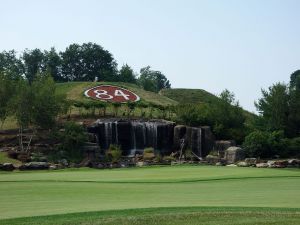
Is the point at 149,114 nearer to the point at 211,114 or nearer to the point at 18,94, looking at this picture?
the point at 211,114

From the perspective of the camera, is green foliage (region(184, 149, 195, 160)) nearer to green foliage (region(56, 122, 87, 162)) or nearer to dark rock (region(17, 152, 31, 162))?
green foliage (region(56, 122, 87, 162))

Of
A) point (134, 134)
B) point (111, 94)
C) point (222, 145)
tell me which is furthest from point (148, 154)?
point (111, 94)

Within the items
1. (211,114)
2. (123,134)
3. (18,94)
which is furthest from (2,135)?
(211,114)

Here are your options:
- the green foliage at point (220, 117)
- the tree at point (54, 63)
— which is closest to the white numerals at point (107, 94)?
the green foliage at point (220, 117)

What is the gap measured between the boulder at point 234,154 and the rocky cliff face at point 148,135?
7.32 metres

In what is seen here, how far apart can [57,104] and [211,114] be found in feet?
75.5

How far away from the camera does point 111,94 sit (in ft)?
319

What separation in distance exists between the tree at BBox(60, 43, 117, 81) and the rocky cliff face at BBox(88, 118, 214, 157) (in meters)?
76.2

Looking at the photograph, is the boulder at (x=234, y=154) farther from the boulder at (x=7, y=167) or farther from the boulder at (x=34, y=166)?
the boulder at (x=7, y=167)

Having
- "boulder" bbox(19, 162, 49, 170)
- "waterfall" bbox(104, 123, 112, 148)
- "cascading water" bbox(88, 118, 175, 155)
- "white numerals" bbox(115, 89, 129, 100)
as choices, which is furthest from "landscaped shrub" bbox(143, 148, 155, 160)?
"white numerals" bbox(115, 89, 129, 100)

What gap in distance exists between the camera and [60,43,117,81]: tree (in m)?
147

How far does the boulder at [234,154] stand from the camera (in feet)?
203

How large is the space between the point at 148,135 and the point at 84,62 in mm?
81234

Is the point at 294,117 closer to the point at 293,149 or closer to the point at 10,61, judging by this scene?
the point at 293,149
